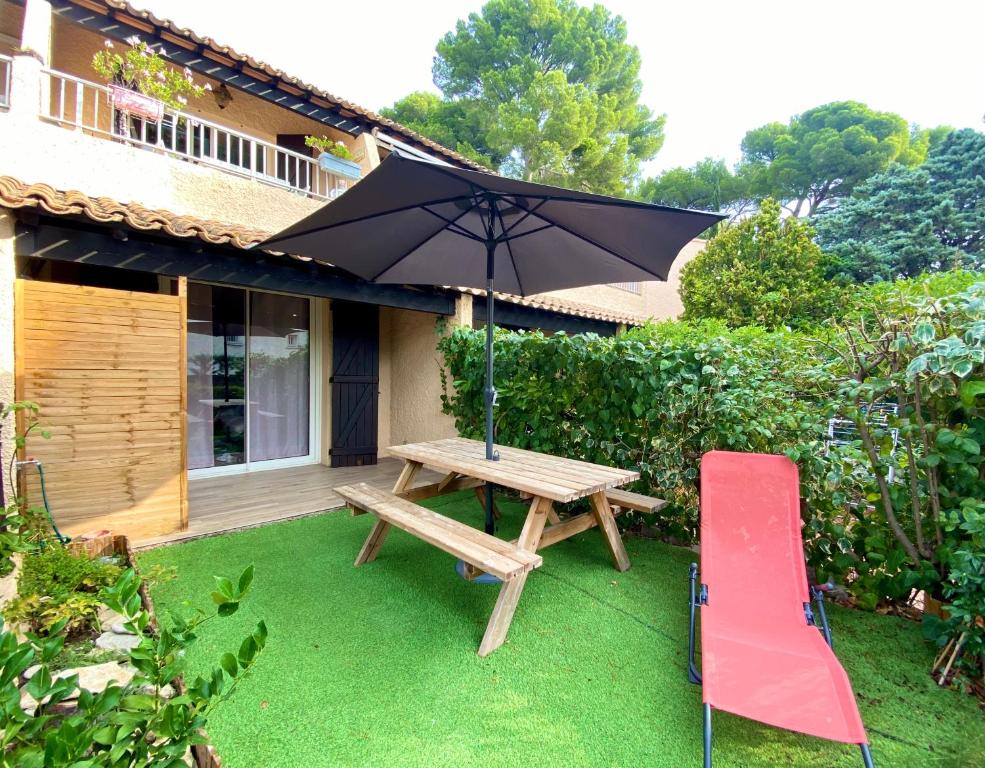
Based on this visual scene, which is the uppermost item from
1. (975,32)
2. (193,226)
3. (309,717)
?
(975,32)

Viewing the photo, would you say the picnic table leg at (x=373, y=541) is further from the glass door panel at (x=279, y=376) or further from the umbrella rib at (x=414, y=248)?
the glass door panel at (x=279, y=376)

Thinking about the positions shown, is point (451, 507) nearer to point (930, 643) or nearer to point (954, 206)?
point (930, 643)

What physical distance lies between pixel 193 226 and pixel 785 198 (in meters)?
22.8

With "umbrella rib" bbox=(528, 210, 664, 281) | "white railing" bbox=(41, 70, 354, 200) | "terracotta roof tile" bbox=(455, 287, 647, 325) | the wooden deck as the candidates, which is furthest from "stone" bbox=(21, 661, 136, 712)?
"white railing" bbox=(41, 70, 354, 200)

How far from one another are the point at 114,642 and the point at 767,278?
494 inches

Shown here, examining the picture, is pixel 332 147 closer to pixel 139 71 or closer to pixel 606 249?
pixel 139 71

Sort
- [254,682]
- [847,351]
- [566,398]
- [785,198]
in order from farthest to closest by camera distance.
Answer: [785,198], [566,398], [847,351], [254,682]

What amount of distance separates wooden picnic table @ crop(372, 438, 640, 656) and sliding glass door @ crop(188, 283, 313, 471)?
3.37 m

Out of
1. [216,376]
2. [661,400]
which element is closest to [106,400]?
[216,376]

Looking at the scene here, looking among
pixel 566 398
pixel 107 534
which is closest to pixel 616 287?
pixel 566 398

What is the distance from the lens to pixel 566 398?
180 inches

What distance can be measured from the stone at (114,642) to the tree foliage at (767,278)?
38.2ft

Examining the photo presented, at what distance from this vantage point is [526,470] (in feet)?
10.7

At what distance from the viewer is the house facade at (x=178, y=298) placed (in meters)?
3.63
